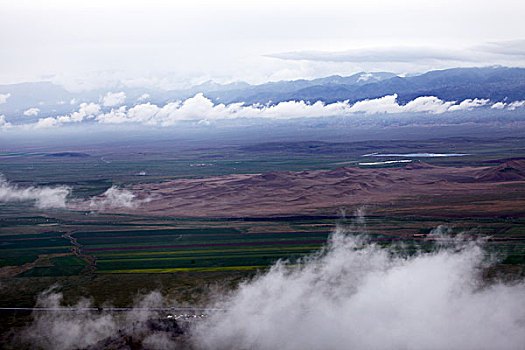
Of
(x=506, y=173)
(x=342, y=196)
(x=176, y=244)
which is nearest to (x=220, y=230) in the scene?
(x=176, y=244)

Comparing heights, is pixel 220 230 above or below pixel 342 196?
below

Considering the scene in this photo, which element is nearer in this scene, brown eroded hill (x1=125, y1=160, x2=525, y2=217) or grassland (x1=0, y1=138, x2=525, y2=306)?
grassland (x1=0, y1=138, x2=525, y2=306)

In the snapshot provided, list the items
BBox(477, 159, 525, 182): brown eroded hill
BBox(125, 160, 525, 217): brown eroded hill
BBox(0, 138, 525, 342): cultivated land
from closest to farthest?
BBox(0, 138, 525, 342): cultivated land → BBox(125, 160, 525, 217): brown eroded hill → BBox(477, 159, 525, 182): brown eroded hill

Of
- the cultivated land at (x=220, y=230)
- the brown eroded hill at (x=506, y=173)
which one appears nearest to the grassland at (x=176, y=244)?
the cultivated land at (x=220, y=230)

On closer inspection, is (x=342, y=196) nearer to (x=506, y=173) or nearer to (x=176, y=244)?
(x=506, y=173)

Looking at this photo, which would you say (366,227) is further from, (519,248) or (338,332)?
(338,332)

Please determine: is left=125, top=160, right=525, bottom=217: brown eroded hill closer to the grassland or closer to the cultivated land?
the cultivated land

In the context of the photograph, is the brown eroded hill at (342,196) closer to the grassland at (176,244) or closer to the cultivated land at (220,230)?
the cultivated land at (220,230)

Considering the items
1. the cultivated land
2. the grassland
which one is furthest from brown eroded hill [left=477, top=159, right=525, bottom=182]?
the grassland
